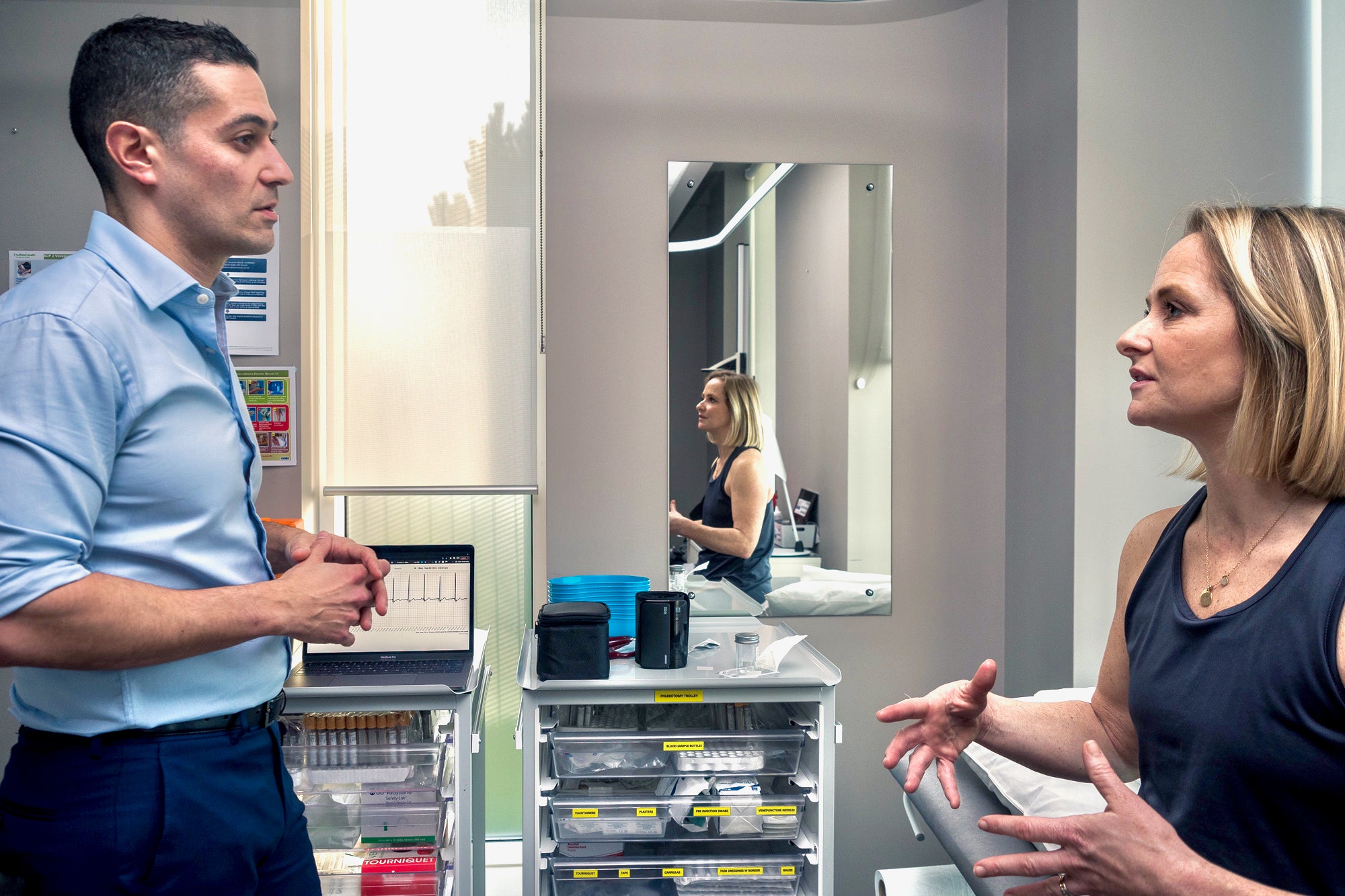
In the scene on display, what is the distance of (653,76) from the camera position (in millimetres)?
2730

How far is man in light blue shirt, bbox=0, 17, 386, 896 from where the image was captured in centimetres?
97

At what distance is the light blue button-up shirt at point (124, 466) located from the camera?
3.13ft

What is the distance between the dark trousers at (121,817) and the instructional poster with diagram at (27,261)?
196 centimetres

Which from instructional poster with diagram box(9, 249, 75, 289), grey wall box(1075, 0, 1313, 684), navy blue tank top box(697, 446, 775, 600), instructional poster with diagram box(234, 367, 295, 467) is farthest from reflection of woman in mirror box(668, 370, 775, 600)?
instructional poster with diagram box(9, 249, 75, 289)

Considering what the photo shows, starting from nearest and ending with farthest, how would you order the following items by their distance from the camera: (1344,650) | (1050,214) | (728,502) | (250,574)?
(1344,650)
(250,574)
(1050,214)
(728,502)

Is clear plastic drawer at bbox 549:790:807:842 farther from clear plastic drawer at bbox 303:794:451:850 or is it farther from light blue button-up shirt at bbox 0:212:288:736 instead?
light blue button-up shirt at bbox 0:212:288:736

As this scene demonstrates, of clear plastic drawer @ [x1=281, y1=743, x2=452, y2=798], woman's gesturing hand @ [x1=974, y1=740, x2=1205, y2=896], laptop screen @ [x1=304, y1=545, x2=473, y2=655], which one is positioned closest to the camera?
woman's gesturing hand @ [x1=974, y1=740, x2=1205, y2=896]

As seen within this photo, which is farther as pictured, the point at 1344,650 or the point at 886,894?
the point at 886,894

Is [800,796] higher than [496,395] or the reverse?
the reverse

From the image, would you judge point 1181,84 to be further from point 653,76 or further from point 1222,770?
point 1222,770

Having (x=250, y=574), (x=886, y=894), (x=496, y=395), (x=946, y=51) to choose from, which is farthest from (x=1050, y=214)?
(x=250, y=574)

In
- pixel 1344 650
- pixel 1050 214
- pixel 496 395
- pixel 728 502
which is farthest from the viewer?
pixel 728 502

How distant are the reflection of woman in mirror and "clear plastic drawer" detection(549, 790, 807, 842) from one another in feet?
2.74

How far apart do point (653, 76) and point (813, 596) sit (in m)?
1.66
